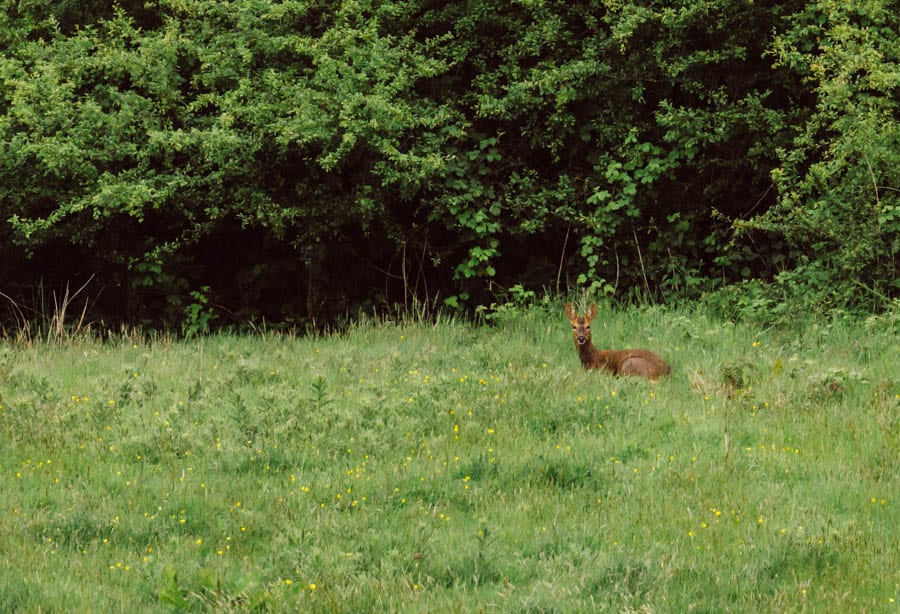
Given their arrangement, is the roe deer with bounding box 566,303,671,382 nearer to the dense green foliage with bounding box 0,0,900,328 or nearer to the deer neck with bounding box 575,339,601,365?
the deer neck with bounding box 575,339,601,365

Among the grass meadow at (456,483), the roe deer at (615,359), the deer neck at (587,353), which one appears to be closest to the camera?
the grass meadow at (456,483)

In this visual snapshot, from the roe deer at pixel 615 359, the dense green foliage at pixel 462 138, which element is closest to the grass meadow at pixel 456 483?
the roe deer at pixel 615 359

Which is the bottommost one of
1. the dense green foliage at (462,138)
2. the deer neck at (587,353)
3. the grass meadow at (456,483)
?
the grass meadow at (456,483)

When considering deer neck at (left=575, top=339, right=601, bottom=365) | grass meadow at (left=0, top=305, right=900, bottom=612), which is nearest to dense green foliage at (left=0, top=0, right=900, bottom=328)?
deer neck at (left=575, top=339, right=601, bottom=365)

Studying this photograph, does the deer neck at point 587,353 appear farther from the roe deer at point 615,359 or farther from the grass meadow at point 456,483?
the grass meadow at point 456,483

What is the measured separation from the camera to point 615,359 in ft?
34.6

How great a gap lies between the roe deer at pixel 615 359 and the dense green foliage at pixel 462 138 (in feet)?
12.1

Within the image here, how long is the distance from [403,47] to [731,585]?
11.3 meters

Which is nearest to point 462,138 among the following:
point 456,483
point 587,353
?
point 587,353

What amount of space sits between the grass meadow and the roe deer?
30 centimetres

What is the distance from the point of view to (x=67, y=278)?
1853 centimetres

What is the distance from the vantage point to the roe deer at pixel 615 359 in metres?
10.1

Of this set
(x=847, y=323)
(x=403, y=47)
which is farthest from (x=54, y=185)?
(x=847, y=323)

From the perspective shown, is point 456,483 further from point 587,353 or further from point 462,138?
point 462,138
